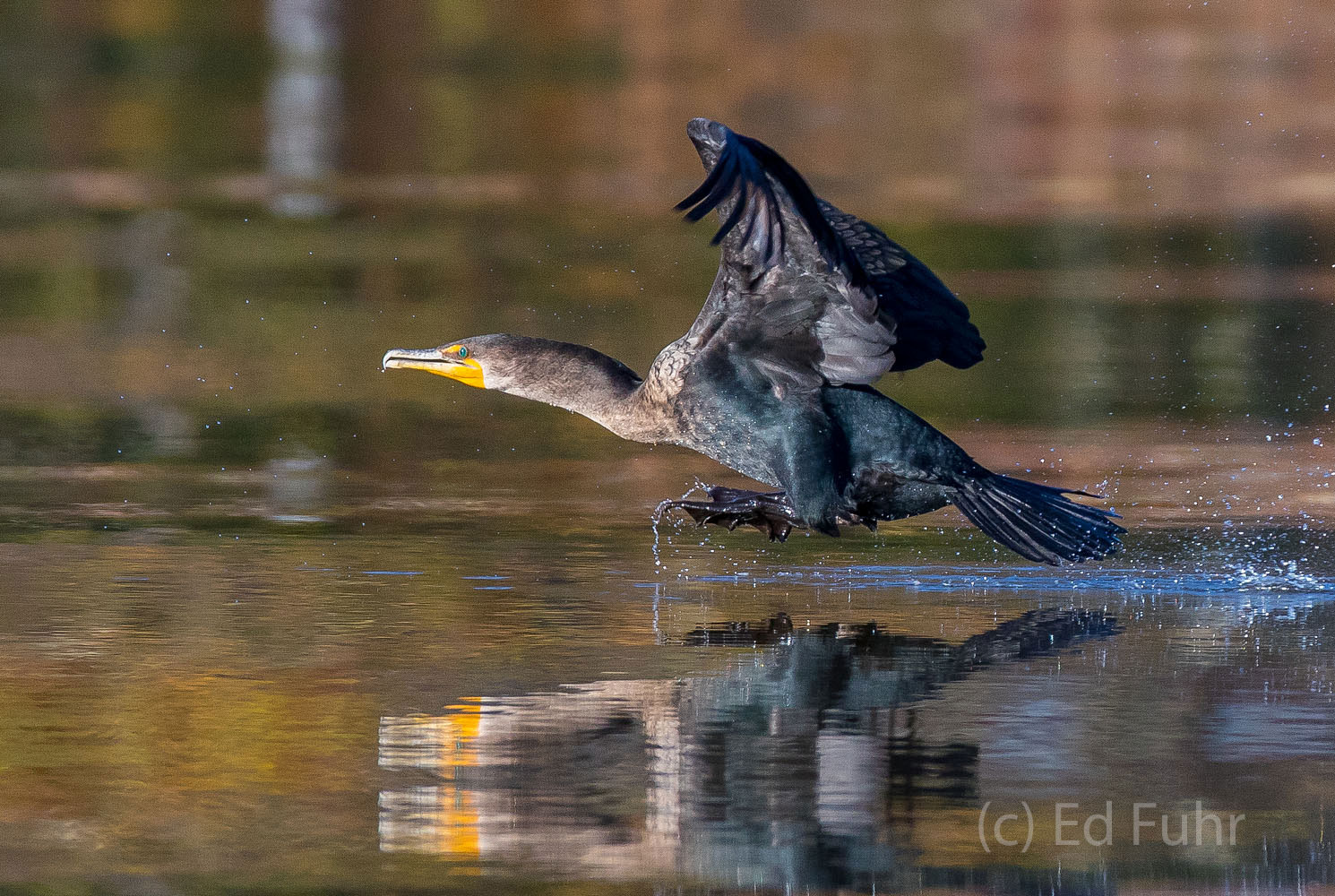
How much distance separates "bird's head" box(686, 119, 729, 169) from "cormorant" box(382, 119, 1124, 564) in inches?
0.7

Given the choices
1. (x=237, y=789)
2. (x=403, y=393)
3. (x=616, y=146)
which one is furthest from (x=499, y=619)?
(x=616, y=146)

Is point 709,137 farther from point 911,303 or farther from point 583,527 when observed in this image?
point 583,527

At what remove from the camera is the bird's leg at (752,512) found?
7.67 m

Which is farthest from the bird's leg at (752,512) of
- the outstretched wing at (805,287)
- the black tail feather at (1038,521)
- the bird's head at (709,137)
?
the bird's head at (709,137)

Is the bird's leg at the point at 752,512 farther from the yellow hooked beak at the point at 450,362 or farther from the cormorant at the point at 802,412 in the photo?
the yellow hooked beak at the point at 450,362

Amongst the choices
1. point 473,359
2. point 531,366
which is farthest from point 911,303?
point 473,359

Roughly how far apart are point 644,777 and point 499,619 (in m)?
1.59

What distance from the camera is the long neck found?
25.6 feet

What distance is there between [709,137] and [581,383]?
1173 millimetres

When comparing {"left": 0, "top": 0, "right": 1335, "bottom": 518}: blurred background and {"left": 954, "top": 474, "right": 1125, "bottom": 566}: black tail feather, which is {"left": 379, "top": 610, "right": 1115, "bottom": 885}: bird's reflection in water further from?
{"left": 0, "top": 0, "right": 1335, "bottom": 518}: blurred background

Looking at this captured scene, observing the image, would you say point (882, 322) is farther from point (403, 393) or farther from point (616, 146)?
point (616, 146)

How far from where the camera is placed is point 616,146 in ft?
62.4

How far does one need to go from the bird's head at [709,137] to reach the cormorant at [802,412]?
0.02 m

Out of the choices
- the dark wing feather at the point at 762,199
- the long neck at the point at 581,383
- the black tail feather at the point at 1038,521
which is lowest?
the black tail feather at the point at 1038,521
